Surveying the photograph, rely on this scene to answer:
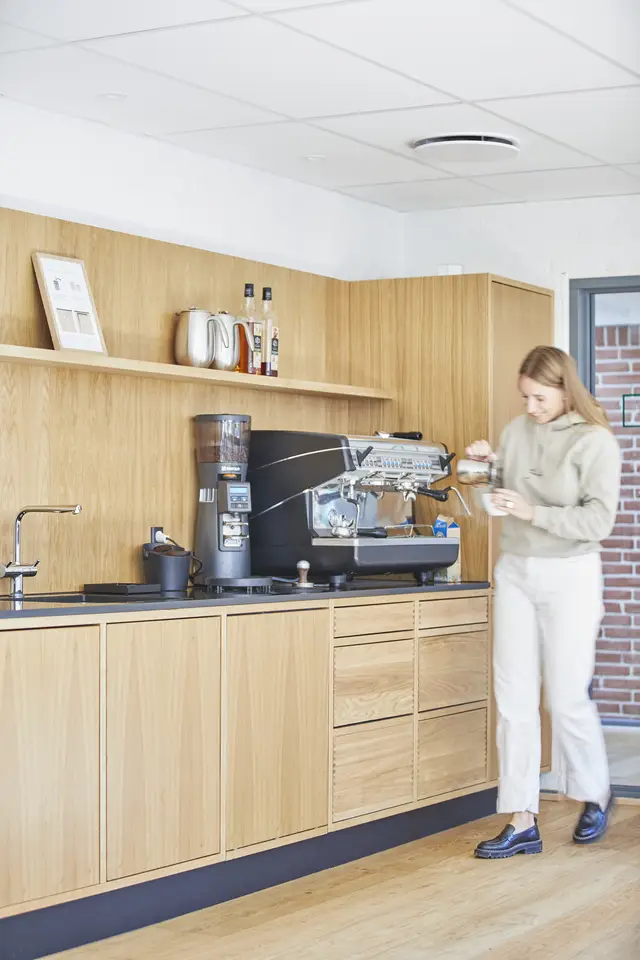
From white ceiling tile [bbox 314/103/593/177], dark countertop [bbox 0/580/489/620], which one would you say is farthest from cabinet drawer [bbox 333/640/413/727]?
white ceiling tile [bbox 314/103/593/177]

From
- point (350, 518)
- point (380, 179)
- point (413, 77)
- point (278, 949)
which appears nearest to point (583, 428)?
point (350, 518)

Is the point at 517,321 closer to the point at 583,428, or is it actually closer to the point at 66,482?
the point at 583,428

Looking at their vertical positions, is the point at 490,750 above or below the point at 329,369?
below

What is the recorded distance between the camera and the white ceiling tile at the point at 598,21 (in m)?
3.17

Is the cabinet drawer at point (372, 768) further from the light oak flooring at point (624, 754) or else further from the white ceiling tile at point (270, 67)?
the white ceiling tile at point (270, 67)

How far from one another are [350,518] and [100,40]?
5.72ft

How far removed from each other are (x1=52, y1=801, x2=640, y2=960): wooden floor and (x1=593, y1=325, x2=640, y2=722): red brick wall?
1926 millimetres

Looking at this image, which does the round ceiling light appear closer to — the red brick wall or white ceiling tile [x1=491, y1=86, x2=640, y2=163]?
white ceiling tile [x1=491, y1=86, x2=640, y2=163]

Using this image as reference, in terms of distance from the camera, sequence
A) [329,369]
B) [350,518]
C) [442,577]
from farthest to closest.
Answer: [329,369], [442,577], [350,518]

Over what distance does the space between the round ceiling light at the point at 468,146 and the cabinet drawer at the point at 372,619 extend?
1523 mm

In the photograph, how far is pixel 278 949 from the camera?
10.5 feet

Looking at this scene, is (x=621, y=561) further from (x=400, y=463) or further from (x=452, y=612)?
(x=400, y=463)

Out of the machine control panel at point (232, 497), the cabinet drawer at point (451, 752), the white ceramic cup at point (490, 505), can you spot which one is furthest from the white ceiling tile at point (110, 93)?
the cabinet drawer at point (451, 752)

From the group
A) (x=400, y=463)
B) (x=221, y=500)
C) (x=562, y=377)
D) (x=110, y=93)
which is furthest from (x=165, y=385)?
(x=562, y=377)
